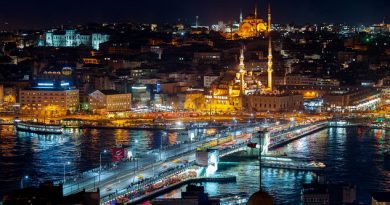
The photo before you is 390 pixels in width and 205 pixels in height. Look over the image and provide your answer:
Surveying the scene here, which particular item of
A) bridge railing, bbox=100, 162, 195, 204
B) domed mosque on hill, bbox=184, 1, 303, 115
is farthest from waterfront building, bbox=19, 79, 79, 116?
bridge railing, bbox=100, 162, 195, 204

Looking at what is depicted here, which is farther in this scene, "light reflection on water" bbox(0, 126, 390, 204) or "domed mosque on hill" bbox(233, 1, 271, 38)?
"domed mosque on hill" bbox(233, 1, 271, 38)

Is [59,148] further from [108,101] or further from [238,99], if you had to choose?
[238,99]

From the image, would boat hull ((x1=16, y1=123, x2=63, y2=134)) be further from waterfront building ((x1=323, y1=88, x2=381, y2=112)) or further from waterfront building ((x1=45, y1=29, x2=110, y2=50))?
waterfront building ((x1=45, y1=29, x2=110, y2=50))

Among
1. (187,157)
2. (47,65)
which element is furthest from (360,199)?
(47,65)

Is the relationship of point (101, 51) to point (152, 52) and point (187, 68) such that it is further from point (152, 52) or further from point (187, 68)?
point (187, 68)

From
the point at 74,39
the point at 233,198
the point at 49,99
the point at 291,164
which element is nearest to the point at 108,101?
the point at 49,99

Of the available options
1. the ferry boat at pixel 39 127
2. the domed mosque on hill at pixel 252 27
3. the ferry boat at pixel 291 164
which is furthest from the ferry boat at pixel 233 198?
the domed mosque on hill at pixel 252 27

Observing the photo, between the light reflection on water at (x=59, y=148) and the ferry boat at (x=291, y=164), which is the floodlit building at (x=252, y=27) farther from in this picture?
the ferry boat at (x=291, y=164)
